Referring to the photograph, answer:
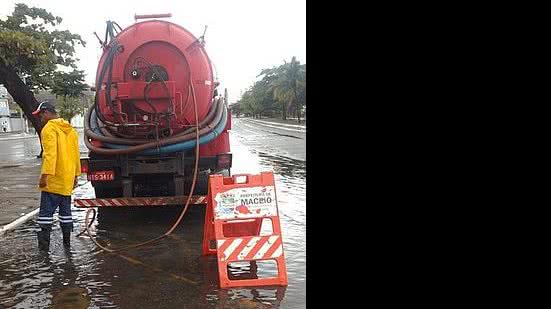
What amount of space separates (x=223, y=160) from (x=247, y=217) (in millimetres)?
3275

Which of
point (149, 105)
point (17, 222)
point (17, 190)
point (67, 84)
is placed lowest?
point (17, 190)

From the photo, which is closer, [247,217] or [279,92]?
[247,217]

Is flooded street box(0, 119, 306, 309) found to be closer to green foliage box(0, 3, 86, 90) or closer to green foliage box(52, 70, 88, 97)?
green foliage box(0, 3, 86, 90)

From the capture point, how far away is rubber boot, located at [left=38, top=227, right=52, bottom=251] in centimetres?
649

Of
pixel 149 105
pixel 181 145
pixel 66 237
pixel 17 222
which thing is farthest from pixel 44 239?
pixel 149 105

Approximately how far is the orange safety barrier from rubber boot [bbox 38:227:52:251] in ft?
7.60

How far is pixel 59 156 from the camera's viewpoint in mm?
6508

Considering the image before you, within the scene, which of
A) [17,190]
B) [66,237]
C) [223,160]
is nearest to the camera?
[66,237]

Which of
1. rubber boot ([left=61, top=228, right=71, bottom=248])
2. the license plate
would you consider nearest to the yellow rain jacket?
rubber boot ([left=61, top=228, right=71, bottom=248])

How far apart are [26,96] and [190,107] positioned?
1454 centimetres

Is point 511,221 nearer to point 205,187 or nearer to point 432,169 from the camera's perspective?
point 432,169

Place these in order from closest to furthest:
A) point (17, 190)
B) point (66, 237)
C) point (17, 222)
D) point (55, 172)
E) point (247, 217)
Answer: point (247, 217)
point (55, 172)
point (66, 237)
point (17, 222)
point (17, 190)

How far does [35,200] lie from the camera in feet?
34.8

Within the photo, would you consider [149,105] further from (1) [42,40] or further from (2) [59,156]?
(1) [42,40]
